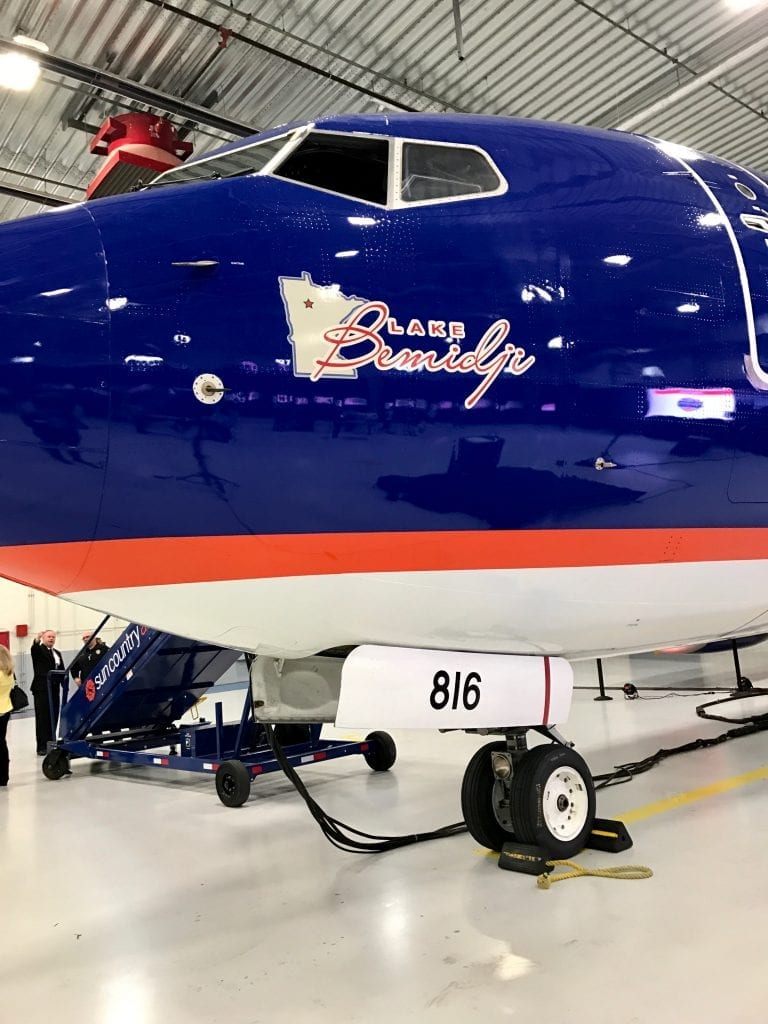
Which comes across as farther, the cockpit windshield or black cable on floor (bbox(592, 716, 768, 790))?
black cable on floor (bbox(592, 716, 768, 790))

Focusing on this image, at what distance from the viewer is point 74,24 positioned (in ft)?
33.4

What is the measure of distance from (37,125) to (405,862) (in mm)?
11862

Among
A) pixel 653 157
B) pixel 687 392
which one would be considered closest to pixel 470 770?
pixel 687 392

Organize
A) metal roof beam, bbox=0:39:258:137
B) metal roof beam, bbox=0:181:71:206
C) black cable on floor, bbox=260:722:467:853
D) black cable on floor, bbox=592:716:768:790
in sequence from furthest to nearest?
metal roof beam, bbox=0:181:71:206, metal roof beam, bbox=0:39:258:137, black cable on floor, bbox=592:716:768:790, black cable on floor, bbox=260:722:467:853

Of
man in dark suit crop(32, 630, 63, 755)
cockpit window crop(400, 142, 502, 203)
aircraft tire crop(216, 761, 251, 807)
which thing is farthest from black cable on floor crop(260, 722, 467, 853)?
man in dark suit crop(32, 630, 63, 755)

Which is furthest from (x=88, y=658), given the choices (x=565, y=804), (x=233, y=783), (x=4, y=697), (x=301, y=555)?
(x=301, y=555)

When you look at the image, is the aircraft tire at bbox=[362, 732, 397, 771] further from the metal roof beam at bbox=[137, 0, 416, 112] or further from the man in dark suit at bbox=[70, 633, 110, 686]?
the metal roof beam at bbox=[137, 0, 416, 112]

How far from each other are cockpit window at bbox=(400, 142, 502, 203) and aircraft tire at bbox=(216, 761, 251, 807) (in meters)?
5.92

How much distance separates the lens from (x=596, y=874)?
208 inches

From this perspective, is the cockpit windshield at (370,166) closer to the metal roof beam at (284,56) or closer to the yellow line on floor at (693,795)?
the yellow line on floor at (693,795)

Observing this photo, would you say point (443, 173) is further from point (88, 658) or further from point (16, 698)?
point (88, 658)

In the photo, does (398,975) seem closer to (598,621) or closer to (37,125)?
(598,621)

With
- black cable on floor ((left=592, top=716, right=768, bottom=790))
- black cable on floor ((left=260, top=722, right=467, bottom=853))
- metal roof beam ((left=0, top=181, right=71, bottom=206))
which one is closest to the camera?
black cable on floor ((left=260, top=722, right=467, bottom=853))

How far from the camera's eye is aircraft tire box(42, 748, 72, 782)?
10.8 meters
